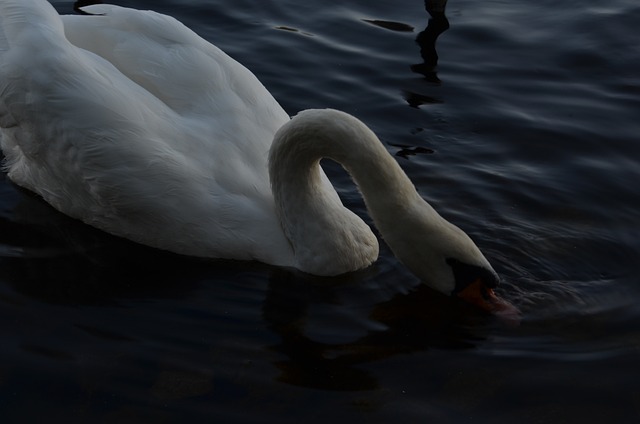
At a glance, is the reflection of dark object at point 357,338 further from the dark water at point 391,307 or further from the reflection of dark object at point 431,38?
the reflection of dark object at point 431,38

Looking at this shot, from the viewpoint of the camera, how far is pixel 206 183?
6.45 meters

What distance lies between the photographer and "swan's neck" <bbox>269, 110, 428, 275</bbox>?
620 centimetres

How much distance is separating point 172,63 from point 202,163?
0.82 m

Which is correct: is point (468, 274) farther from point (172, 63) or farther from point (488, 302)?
point (172, 63)

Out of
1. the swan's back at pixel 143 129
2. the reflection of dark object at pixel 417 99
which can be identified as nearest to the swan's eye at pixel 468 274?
the swan's back at pixel 143 129

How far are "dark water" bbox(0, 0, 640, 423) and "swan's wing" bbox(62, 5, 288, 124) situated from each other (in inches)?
38.1

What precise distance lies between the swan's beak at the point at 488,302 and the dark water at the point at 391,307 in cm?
7

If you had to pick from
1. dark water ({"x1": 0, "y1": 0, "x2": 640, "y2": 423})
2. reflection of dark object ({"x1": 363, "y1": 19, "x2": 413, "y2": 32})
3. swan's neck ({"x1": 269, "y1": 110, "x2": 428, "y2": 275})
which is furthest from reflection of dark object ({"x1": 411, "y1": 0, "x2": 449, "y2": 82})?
swan's neck ({"x1": 269, "y1": 110, "x2": 428, "y2": 275})

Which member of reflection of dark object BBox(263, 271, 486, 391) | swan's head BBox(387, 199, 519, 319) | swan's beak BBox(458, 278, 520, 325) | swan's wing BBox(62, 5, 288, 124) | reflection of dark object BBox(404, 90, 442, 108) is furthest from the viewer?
reflection of dark object BBox(404, 90, 442, 108)

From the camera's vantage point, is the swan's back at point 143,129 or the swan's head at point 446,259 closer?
the swan's head at point 446,259

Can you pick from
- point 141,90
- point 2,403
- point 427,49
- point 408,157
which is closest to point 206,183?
point 141,90

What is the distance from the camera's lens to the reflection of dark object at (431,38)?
10.1 metres

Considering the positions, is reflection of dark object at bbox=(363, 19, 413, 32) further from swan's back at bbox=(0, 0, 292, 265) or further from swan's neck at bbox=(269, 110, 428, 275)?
swan's neck at bbox=(269, 110, 428, 275)

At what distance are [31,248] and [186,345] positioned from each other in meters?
1.55
